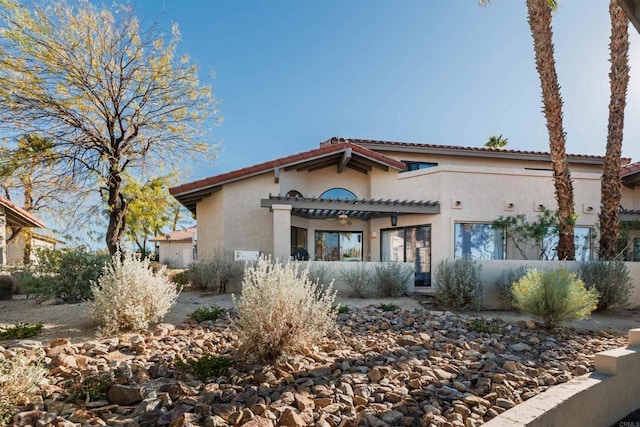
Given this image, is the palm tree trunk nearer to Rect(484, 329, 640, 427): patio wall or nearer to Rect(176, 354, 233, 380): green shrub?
Rect(484, 329, 640, 427): patio wall

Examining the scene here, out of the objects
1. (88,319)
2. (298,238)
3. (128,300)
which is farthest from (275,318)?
(298,238)

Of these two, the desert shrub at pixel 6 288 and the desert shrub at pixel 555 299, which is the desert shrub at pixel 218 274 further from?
the desert shrub at pixel 555 299

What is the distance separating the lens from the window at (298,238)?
16.1 m

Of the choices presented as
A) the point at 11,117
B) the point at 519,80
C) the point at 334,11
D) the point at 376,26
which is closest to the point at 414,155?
the point at 519,80

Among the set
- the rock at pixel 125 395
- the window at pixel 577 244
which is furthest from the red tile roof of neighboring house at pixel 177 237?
the rock at pixel 125 395

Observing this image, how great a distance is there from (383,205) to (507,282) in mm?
5099

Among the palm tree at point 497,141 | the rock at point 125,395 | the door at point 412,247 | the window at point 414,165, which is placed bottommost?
the rock at point 125,395

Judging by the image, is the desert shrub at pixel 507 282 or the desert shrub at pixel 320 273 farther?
the desert shrub at pixel 320 273

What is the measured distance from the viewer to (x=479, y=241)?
48.0 feet

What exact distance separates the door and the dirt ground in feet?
14.1

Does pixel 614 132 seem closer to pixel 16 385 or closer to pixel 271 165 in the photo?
pixel 271 165

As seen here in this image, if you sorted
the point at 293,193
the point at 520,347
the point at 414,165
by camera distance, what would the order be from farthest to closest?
the point at 414,165, the point at 293,193, the point at 520,347

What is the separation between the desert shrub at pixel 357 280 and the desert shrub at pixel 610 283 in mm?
6111

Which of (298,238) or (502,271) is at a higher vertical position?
(298,238)
